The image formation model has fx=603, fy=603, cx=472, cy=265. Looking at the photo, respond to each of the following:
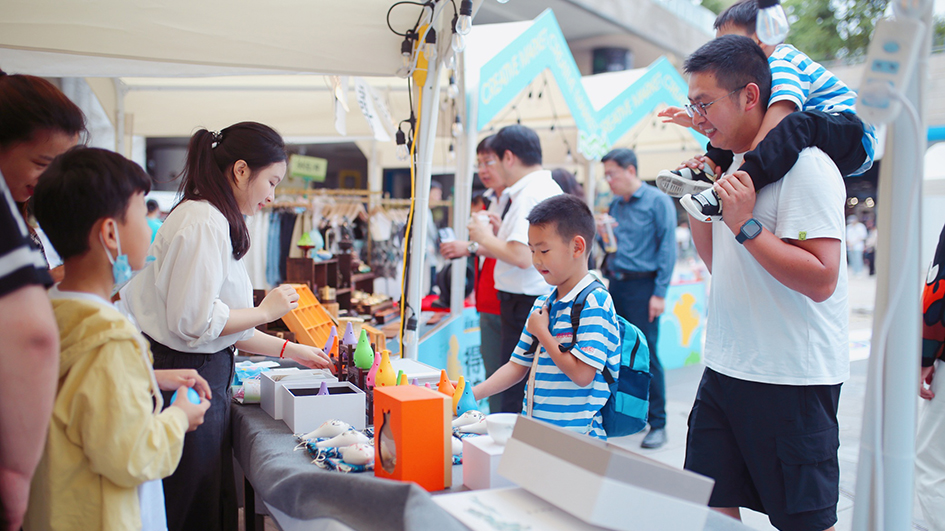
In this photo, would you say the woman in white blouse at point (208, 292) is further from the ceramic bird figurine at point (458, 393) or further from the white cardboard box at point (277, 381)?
the ceramic bird figurine at point (458, 393)

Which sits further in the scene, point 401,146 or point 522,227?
point 401,146

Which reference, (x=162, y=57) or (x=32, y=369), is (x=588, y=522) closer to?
(x=32, y=369)

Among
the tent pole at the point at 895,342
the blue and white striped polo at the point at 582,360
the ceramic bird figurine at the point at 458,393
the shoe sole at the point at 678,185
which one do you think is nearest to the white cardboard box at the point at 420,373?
the ceramic bird figurine at the point at 458,393

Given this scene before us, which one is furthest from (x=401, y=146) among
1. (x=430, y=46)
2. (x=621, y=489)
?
(x=621, y=489)

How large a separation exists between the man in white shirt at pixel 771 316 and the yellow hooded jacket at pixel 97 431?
4.28 feet

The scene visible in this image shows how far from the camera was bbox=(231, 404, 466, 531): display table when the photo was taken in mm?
1053

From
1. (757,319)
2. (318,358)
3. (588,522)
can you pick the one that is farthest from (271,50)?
(588,522)

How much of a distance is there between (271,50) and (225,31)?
7.9 inches

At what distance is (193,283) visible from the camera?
1620mm

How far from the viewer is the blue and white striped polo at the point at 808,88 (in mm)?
1476

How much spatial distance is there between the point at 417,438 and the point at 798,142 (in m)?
1.08

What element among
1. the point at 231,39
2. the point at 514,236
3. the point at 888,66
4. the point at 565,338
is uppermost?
the point at 231,39

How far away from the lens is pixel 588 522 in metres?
0.96

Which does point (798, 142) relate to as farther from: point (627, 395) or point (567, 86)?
point (567, 86)
